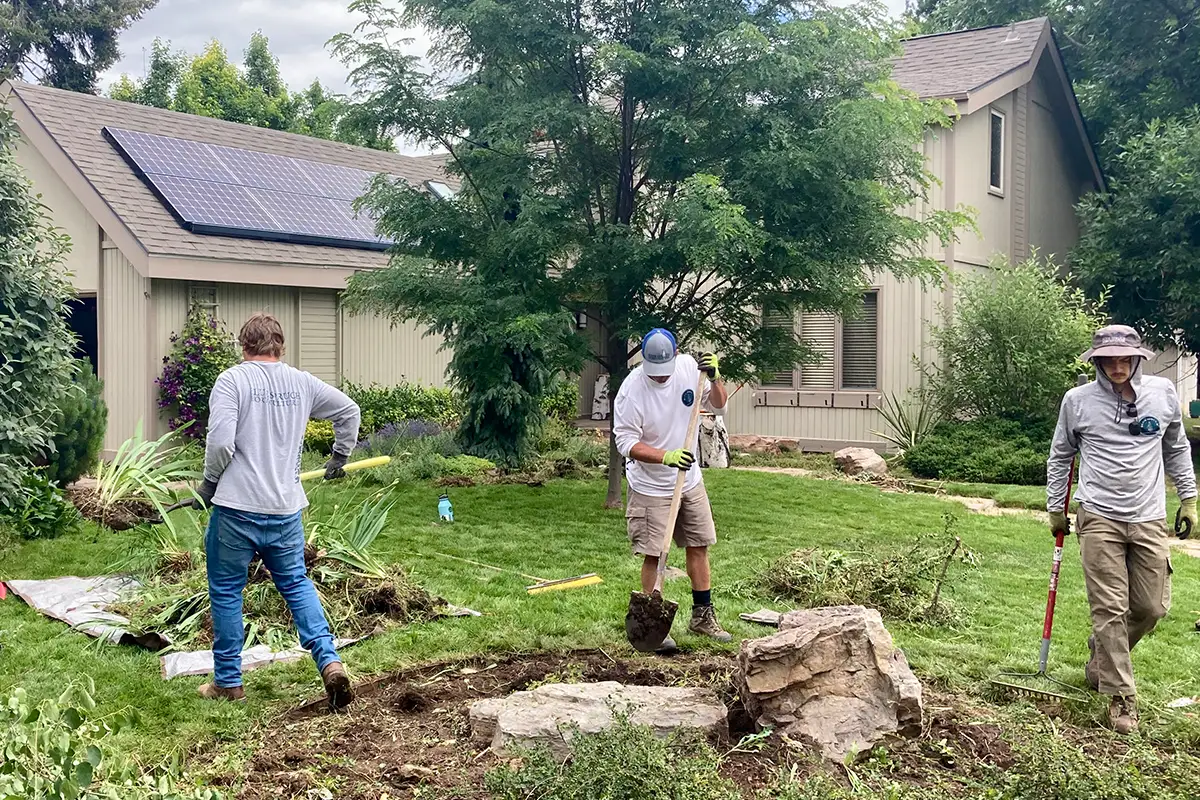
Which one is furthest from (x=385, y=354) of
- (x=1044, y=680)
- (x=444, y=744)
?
(x=1044, y=680)

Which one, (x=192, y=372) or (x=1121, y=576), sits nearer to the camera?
(x=1121, y=576)

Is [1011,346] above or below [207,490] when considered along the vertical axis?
above

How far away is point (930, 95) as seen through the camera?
1498 centimetres

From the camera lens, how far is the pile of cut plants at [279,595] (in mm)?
5863

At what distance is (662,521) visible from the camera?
5.89m

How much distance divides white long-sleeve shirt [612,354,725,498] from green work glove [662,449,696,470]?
0.65 ft

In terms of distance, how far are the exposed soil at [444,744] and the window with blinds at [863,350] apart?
35.6 feet

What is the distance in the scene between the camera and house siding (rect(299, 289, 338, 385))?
14.7 m

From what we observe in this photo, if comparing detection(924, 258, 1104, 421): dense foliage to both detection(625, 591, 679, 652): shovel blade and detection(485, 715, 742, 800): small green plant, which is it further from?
detection(485, 715, 742, 800): small green plant

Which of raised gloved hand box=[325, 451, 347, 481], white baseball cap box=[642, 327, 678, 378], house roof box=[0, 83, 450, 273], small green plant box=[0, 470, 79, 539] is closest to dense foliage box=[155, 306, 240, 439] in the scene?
house roof box=[0, 83, 450, 273]

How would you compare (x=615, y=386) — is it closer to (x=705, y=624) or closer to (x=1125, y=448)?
(x=705, y=624)

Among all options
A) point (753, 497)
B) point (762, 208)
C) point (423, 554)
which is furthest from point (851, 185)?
point (423, 554)

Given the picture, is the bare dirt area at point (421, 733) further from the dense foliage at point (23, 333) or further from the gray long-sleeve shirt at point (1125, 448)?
the dense foliage at point (23, 333)

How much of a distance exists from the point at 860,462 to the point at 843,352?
269 centimetres
